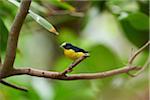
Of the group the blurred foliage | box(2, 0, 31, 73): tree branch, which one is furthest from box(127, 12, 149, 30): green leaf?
box(2, 0, 31, 73): tree branch

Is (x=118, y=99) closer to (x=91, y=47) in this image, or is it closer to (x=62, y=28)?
(x=91, y=47)

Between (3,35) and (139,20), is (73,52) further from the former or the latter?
(139,20)

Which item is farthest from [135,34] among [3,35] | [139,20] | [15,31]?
[15,31]

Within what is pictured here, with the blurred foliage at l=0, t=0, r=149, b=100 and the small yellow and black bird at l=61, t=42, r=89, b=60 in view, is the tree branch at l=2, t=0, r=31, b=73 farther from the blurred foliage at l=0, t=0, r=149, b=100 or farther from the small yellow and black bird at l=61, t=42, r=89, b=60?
the blurred foliage at l=0, t=0, r=149, b=100

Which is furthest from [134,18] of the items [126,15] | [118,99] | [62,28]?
[62,28]

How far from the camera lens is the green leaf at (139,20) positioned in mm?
746

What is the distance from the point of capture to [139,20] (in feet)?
2.49

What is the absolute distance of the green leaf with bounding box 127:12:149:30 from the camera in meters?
0.75

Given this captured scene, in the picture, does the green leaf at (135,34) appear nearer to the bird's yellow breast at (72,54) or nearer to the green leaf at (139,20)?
the green leaf at (139,20)

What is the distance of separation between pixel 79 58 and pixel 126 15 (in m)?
0.39

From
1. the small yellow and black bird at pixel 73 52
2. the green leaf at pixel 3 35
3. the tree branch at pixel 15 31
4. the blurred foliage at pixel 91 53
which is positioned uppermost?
the tree branch at pixel 15 31

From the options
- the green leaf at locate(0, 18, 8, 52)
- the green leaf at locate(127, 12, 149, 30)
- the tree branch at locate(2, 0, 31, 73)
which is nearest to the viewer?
the tree branch at locate(2, 0, 31, 73)

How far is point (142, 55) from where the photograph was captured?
841 millimetres

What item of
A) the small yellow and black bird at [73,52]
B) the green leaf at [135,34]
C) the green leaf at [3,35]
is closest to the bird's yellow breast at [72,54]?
the small yellow and black bird at [73,52]
